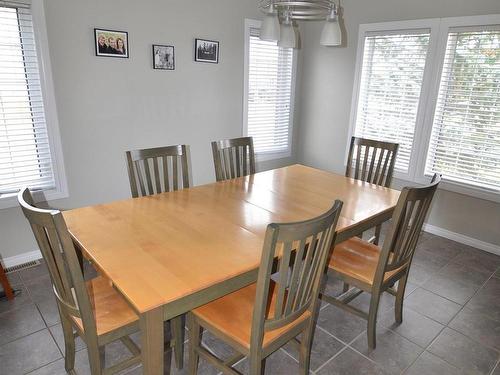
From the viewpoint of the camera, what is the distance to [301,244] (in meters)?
1.34

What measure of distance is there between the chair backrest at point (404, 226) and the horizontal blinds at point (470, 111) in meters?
1.69

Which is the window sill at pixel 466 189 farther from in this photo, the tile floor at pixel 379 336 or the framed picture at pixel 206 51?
the framed picture at pixel 206 51

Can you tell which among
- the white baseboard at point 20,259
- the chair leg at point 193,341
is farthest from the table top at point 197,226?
the white baseboard at point 20,259

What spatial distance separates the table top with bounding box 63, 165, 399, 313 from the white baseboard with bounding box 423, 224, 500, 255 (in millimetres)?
1518

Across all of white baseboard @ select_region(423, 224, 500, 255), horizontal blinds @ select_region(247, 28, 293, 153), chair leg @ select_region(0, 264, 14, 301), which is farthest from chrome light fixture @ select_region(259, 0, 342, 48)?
white baseboard @ select_region(423, 224, 500, 255)

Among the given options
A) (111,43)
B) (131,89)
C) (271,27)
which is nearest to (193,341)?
(271,27)

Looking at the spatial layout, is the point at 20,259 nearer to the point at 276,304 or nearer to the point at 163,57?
the point at 163,57

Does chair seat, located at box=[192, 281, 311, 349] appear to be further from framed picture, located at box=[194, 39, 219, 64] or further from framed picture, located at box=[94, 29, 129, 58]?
framed picture, located at box=[194, 39, 219, 64]

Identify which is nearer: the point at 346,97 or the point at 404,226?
the point at 404,226

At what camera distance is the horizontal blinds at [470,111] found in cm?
305

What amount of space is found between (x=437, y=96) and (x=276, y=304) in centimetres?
289

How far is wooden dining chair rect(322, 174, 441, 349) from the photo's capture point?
1801mm

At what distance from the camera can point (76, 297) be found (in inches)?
54.2

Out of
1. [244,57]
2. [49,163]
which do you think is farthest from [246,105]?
[49,163]
